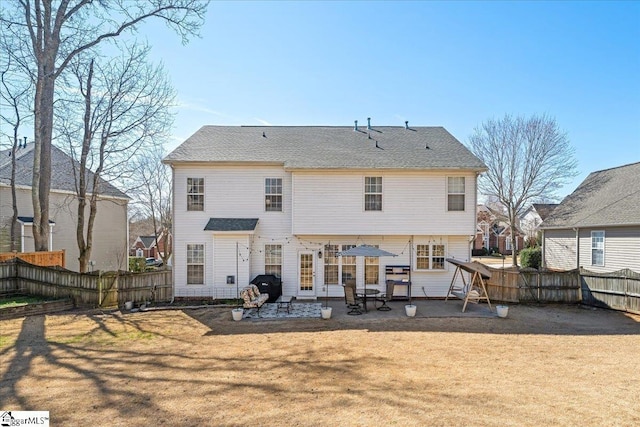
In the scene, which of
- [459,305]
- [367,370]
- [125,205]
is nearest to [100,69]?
[125,205]

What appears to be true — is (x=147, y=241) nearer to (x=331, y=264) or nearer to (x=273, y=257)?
(x=273, y=257)

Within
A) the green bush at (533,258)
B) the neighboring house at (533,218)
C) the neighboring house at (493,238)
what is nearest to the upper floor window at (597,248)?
the green bush at (533,258)

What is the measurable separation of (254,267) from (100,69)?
12481 mm

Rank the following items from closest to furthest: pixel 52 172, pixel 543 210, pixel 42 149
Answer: pixel 42 149
pixel 52 172
pixel 543 210

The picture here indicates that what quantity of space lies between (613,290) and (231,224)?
579 inches

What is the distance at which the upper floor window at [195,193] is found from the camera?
1433cm

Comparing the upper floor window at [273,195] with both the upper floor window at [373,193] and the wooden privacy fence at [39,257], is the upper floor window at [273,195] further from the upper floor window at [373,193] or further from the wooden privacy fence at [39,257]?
the wooden privacy fence at [39,257]

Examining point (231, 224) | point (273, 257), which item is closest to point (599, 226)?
point (273, 257)

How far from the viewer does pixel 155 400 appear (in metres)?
5.45

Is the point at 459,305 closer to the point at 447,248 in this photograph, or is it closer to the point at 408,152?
the point at 447,248

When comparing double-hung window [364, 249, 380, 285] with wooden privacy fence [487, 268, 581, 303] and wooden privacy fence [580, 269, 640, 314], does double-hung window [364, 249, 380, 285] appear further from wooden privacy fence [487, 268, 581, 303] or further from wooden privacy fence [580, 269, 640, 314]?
wooden privacy fence [580, 269, 640, 314]

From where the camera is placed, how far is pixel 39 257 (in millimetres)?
14859

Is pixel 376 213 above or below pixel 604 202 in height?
below

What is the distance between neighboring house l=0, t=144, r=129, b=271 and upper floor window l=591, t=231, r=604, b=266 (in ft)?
A: 88.3
